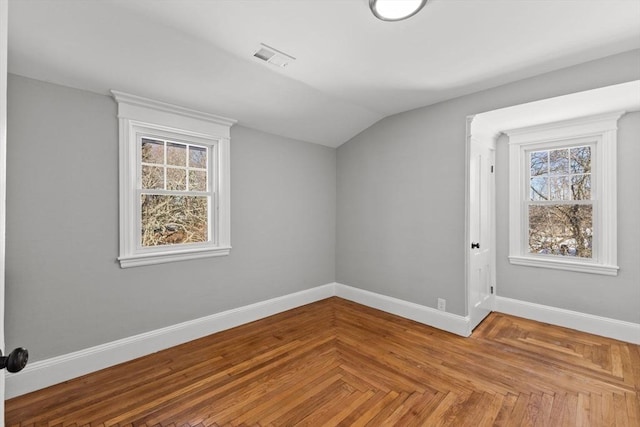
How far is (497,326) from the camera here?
131 inches

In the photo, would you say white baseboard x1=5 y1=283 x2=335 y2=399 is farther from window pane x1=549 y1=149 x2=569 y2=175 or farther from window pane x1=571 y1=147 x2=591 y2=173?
window pane x1=571 y1=147 x2=591 y2=173

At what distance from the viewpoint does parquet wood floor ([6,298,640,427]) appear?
190 centimetres

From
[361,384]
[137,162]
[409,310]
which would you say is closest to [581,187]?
[409,310]

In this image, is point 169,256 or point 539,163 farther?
point 539,163

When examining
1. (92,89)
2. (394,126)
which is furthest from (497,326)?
(92,89)

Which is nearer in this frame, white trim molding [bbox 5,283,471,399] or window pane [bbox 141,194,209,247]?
white trim molding [bbox 5,283,471,399]

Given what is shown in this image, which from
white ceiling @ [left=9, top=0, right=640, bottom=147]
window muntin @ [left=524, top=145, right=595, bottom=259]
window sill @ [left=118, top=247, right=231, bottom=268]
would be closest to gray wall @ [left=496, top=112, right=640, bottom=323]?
window muntin @ [left=524, top=145, right=595, bottom=259]

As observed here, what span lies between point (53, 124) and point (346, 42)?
2.34 metres

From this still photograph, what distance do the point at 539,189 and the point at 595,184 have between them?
0.51 meters

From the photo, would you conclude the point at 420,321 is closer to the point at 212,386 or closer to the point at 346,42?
the point at 212,386

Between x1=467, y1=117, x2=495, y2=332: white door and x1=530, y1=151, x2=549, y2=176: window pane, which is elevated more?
x1=530, y1=151, x2=549, y2=176: window pane

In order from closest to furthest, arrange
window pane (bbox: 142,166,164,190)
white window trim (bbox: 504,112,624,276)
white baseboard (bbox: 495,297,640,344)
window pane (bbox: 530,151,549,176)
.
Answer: window pane (bbox: 142,166,164,190) → white baseboard (bbox: 495,297,640,344) → white window trim (bbox: 504,112,624,276) → window pane (bbox: 530,151,549,176)

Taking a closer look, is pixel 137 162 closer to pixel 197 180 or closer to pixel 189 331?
pixel 197 180

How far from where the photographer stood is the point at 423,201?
3473mm
